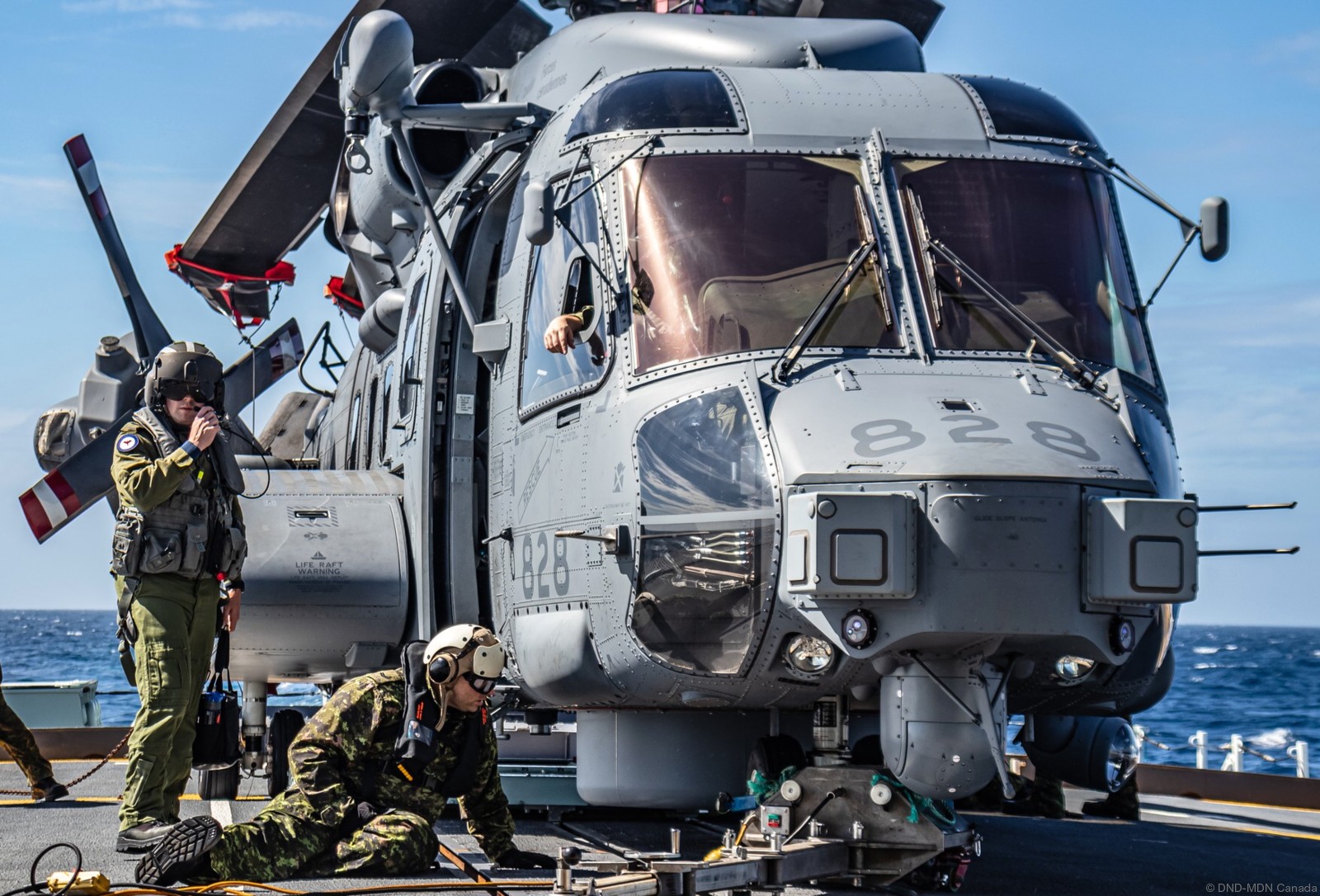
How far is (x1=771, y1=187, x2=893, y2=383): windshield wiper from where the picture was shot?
5.93 metres

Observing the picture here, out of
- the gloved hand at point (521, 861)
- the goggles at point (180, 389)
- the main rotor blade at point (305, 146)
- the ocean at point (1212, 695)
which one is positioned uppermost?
the main rotor blade at point (305, 146)

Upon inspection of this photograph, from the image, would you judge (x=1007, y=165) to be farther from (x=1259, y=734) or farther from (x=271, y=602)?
(x=1259, y=734)

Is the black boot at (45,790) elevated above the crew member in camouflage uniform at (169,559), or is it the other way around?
the crew member in camouflage uniform at (169,559)

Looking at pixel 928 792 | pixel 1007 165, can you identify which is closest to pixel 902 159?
pixel 1007 165

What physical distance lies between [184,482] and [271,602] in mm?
1842

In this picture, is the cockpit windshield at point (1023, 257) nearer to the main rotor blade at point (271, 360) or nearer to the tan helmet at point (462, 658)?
the tan helmet at point (462, 658)

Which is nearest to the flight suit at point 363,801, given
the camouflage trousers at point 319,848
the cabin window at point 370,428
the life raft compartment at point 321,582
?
the camouflage trousers at point 319,848

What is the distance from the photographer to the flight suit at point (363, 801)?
575cm

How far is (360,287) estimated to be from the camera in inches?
449

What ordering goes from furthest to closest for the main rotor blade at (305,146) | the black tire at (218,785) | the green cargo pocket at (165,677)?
the main rotor blade at (305,146) → the black tire at (218,785) → the green cargo pocket at (165,677)

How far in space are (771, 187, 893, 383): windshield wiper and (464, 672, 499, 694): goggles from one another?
1540 mm

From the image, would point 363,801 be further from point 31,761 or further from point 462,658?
point 31,761

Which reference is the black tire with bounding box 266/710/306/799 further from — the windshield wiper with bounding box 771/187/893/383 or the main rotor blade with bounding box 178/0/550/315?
the main rotor blade with bounding box 178/0/550/315

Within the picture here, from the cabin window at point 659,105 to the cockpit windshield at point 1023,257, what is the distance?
2.58 ft
